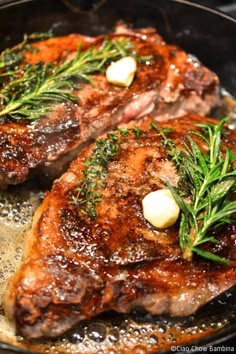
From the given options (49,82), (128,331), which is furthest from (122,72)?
(128,331)

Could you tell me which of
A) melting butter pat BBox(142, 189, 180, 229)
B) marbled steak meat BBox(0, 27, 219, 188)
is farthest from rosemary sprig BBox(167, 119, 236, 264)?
marbled steak meat BBox(0, 27, 219, 188)

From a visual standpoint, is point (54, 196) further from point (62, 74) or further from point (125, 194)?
point (62, 74)

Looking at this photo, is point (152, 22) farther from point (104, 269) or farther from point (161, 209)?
point (104, 269)

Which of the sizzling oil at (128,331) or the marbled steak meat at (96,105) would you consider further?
the marbled steak meat at (96,105)

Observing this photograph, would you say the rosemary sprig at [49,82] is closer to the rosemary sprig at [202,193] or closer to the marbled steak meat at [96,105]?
the marbled steak meat at [96,105]

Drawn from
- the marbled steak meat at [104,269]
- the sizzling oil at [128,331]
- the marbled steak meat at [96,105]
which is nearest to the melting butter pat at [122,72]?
the marbled steak meat at [96,105]

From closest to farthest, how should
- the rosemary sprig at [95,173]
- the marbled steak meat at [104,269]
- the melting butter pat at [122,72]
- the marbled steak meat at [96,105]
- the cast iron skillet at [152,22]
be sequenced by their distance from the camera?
the marbled steak meat at [104,269]
the rosemary sprig at [95,173]
the marbled steak meat at [96,105]
the melting butter pat at [122,72]
the cast iron skillet at [152,22]
